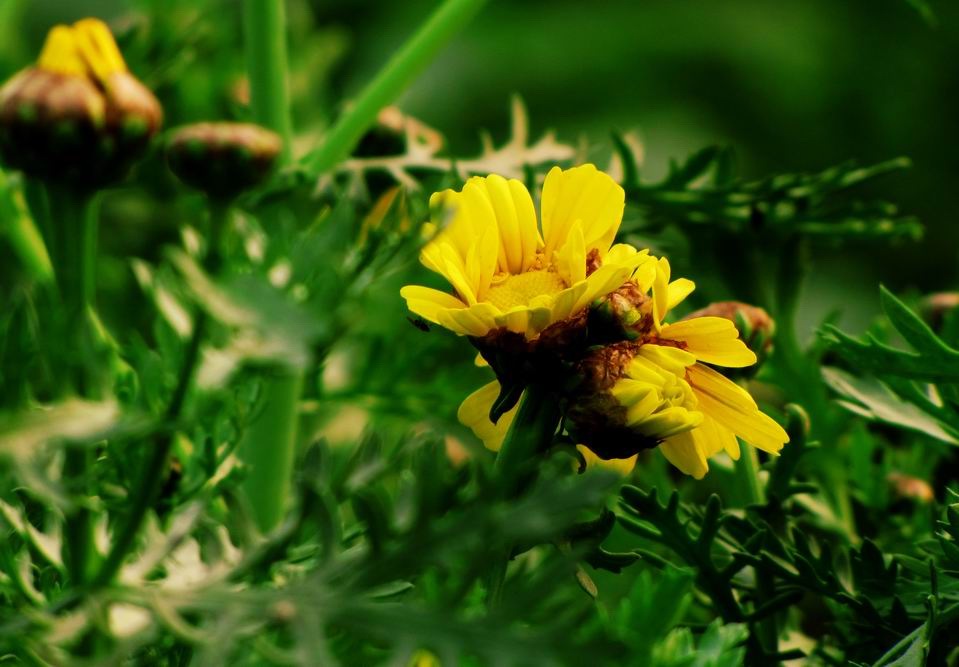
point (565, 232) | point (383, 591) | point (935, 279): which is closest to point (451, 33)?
point (565, 232)

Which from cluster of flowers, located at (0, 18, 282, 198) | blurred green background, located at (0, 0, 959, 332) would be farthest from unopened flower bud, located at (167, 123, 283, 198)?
blurred green background, located at (0, 0, 959, 332)

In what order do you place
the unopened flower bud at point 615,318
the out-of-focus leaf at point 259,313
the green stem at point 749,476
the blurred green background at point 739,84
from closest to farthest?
the out-of-focus leaf at point 259,313 < the unopened flower bud at point 615,318 < the green stem at point 749,476 < the blurred green background at point 739,84

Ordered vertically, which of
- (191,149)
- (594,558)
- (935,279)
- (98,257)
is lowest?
(935,279)

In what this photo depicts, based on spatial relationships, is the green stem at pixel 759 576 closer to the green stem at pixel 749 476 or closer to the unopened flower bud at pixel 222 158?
the green stem at pixel 749 476

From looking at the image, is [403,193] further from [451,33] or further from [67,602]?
[451,33]

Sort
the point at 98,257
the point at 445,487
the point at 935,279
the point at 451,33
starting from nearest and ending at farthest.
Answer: the point at 445,487
the point at 451,33
the point at 98,257
the point at 935,279

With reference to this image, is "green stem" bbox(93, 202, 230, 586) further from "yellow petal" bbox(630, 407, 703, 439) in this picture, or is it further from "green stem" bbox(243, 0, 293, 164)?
"green stem" bbox(243, 0, 293, 164)

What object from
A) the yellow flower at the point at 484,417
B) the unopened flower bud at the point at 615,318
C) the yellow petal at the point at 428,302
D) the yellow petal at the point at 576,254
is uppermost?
the yellow petal at the point at 576,254

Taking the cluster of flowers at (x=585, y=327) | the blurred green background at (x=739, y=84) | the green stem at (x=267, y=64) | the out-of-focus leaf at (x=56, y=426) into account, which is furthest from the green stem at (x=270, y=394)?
the blurred green background at (x=739, y=84)
